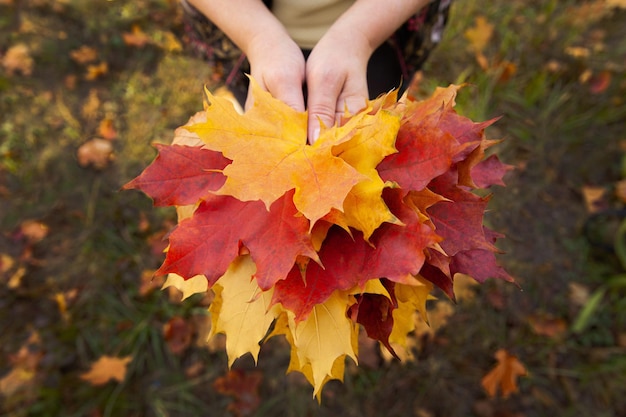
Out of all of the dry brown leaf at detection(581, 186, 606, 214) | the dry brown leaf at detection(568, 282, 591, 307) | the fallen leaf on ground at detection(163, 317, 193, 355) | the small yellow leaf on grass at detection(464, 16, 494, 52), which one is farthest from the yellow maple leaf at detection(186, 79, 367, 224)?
the small yellow leaf on grass at detection(464, 16, 494, 52)

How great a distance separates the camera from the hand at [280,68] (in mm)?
733

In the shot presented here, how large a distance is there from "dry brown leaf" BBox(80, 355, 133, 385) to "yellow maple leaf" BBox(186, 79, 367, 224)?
1.21m

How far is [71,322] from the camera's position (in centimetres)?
154

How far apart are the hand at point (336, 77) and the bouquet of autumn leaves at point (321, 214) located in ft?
0.50

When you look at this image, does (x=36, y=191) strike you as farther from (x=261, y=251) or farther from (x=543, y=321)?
(x=543, y=321)

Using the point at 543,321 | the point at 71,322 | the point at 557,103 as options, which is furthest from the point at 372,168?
the point at 557,103

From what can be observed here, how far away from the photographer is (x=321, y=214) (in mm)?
474

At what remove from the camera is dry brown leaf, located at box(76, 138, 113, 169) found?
1855 mm

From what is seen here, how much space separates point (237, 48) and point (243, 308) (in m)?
0.72

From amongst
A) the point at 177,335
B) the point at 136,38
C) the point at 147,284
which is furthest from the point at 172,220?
the point at 136,38

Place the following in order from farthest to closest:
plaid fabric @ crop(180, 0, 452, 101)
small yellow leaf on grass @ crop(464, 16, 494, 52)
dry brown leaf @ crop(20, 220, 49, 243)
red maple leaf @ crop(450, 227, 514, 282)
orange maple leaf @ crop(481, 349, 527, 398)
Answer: small yellow leaf on grass @ crop(464, 16, 494, 52), dry brown leaf @ crop(20, 220, 49, 243), orange maple leaf @ crop(481, 349, 527, 398), plaid fabric @ crop(180, 0, 452, 101), red maple leaf @ crop(450, 227, 514, 282)

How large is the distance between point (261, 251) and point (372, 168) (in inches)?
6.7

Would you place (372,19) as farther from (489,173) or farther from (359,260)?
(359,260)

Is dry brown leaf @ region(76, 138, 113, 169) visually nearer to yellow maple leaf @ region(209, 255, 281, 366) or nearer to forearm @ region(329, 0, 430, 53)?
forearm @ region(329, 0, 430, 53)
